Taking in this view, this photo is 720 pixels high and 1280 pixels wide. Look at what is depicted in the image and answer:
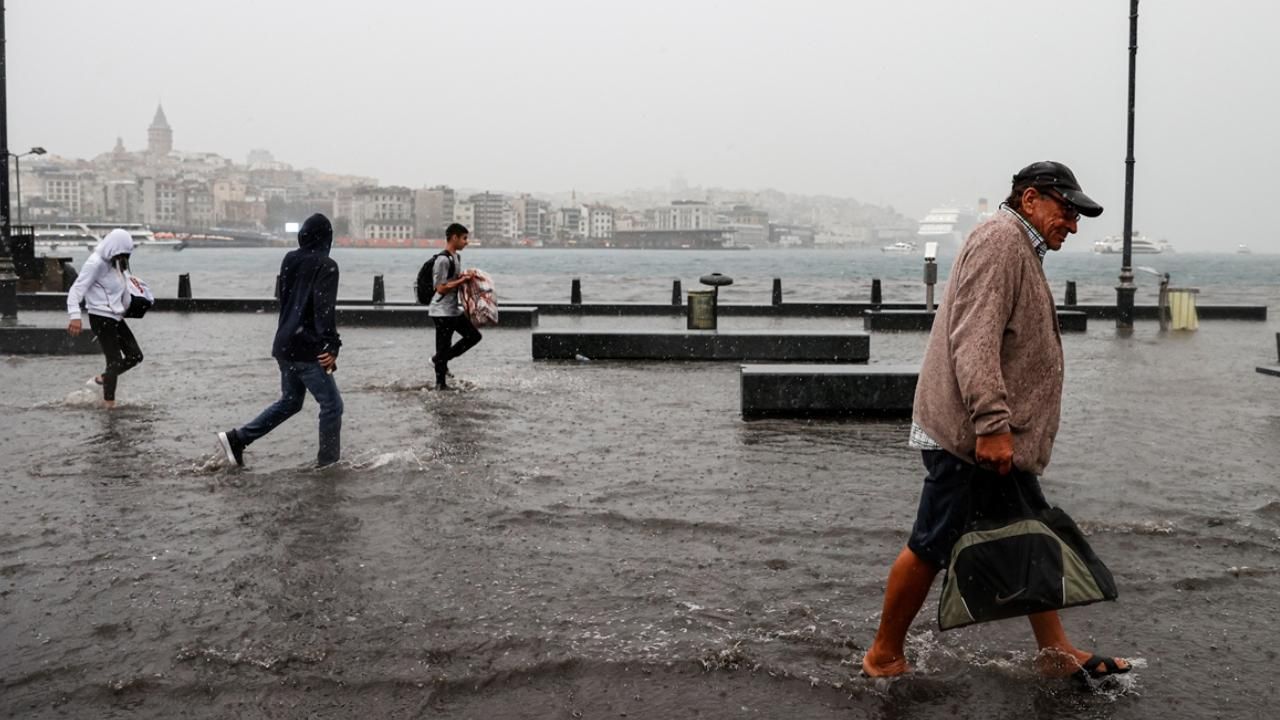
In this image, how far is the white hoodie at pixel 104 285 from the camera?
10.4 meters

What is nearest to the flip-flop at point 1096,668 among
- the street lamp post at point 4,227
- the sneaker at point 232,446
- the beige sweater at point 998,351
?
the beige sweater at point 998,351

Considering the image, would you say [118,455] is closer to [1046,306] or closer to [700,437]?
[700,437]

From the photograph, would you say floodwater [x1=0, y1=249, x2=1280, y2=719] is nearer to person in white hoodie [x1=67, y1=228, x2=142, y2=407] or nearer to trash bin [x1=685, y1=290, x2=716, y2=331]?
person in white hoodie [x1=67, y1=228, x2=142, y2=407]

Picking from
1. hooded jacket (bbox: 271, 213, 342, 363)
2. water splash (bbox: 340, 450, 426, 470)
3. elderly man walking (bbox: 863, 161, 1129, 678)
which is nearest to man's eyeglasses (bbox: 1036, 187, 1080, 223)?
elderly man walking (bbox: 863, 161, 1129, 678)

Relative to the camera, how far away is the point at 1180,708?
13.0 feet

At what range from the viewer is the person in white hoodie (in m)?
10.4

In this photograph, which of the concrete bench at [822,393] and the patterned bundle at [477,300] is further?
the patterned bundle at [477,300]

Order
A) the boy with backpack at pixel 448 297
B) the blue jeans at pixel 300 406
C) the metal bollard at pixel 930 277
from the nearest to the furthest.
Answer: the blue jeans at pixel 300 406 < the boy with backpack at pixel 448 297 < the metal bollard at pixel 930 277

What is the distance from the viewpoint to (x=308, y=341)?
7699mm

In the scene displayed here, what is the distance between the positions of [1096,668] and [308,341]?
17.1 ft

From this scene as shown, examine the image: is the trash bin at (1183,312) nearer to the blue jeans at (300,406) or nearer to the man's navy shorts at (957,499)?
the blue jeans at (300,406)

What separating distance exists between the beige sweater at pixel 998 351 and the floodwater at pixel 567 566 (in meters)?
0.90

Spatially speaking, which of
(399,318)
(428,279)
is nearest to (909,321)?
(399,318)

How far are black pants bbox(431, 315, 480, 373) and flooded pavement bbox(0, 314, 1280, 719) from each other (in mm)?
1201
